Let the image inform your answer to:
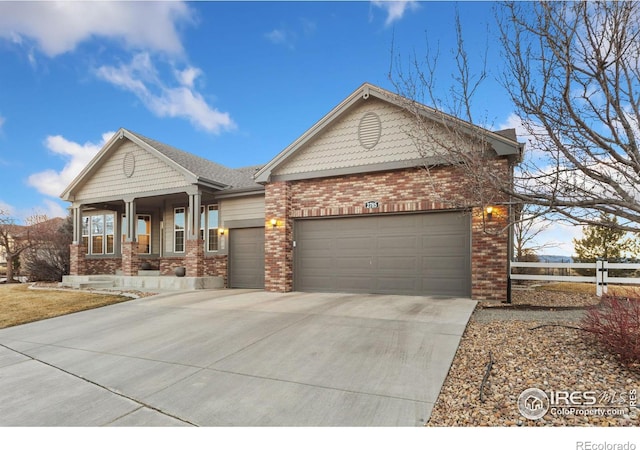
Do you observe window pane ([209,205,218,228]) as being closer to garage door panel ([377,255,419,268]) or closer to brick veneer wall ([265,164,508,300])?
brick veneer wall ([265,164,508,300])

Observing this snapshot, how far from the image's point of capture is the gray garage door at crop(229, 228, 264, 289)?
13.3 m

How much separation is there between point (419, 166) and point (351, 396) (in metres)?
7.22

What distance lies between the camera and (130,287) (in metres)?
14.1

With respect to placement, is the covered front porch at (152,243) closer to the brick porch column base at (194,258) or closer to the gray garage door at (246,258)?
the brick porch column base at (194,258)

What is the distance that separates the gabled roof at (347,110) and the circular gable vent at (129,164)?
704 centimetres

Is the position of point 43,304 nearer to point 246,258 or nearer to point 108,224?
point 246,258

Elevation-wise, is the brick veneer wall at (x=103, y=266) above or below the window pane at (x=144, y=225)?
below

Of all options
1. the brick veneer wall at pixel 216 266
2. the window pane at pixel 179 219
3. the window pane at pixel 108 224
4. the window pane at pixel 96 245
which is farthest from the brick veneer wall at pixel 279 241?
the window pane at pixel 96 245

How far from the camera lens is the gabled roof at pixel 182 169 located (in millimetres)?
13688

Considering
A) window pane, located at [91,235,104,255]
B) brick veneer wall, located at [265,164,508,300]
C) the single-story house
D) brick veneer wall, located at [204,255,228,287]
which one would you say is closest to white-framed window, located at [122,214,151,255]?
the single-story house

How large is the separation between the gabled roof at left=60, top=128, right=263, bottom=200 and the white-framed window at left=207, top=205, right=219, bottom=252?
131 cm

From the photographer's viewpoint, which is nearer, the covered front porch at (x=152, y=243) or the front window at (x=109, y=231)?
the covered front porch at (x=152, y=243)
